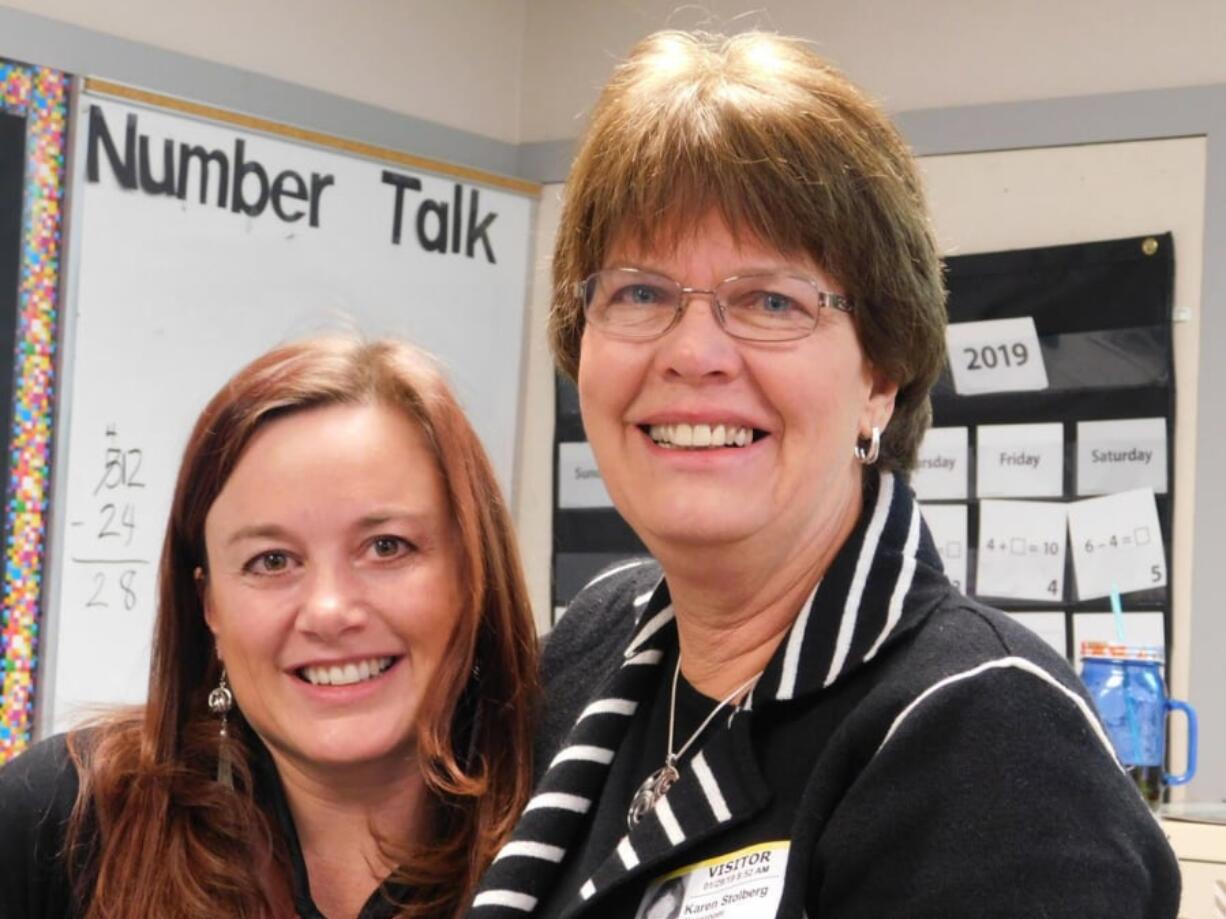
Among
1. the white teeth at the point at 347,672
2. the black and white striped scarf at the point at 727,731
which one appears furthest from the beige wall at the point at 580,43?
the black and white striped scarf at the point at 727,731

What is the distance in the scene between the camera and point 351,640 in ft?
5.28

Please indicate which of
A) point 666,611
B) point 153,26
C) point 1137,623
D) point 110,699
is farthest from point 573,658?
point 153,26

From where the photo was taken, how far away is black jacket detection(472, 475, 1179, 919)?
103cm

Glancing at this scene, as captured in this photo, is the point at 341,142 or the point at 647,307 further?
the point at 341,142

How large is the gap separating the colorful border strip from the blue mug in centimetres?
173

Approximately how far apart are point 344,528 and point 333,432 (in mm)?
101

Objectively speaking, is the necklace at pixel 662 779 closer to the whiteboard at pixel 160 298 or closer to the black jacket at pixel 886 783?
the black jacket at pixel 886 783

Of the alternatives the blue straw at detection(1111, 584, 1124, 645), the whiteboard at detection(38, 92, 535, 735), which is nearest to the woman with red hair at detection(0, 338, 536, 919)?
the whiteboard at detection(38, 92, 535, 735)

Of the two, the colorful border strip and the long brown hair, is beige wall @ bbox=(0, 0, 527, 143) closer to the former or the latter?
the colorful border strip

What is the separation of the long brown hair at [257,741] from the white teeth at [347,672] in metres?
0.06

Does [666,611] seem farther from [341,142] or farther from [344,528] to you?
[341,142]

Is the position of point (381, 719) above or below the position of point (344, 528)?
below

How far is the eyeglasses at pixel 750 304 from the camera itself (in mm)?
1269

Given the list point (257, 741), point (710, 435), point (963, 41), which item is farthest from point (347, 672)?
point (963, 41)
